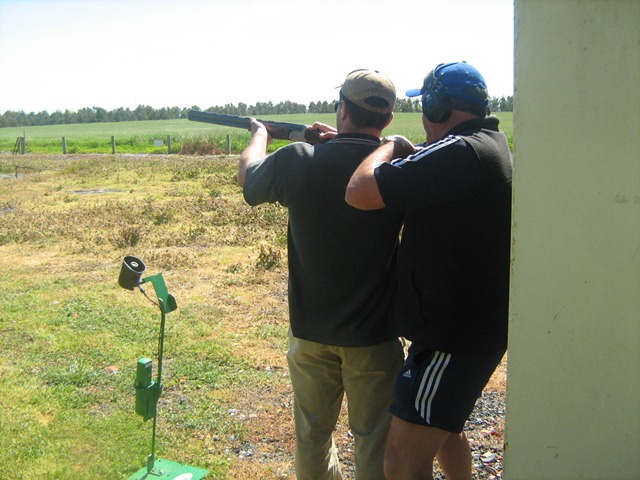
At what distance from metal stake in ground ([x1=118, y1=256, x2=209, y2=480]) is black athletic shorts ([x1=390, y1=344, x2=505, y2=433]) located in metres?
1.47

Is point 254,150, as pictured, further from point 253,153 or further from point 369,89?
point 369,89

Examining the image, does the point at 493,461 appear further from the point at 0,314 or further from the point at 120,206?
the point at 120,206

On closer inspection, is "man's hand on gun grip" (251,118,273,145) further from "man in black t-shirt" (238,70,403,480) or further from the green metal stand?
the green metal stand

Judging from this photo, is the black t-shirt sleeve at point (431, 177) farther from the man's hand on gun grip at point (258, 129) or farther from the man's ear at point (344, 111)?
the man's hand on gun grip at point (258, 129)

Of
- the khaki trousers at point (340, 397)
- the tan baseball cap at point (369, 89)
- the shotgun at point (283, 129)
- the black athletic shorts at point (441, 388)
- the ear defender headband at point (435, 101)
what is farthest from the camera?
the shotgun at point (283, 129)

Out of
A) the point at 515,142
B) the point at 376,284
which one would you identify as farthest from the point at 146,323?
the point at 515,142

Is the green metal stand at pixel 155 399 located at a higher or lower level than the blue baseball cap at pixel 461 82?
lower

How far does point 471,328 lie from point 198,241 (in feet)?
26.2

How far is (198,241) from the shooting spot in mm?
9906

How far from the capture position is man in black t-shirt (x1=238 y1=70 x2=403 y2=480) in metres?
2.58

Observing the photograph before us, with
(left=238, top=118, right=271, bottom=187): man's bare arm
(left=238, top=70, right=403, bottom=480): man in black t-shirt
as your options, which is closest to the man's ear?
(left=238, top=70, right=403, bottom=480): man in black t-shirt

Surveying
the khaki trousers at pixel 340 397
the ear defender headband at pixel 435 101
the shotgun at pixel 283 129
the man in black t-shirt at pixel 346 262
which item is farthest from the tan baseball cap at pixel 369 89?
the khaki trousers at pixel 340 397

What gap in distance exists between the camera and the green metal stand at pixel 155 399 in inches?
130

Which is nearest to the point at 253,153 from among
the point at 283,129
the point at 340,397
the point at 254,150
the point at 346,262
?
the point at 254,150
